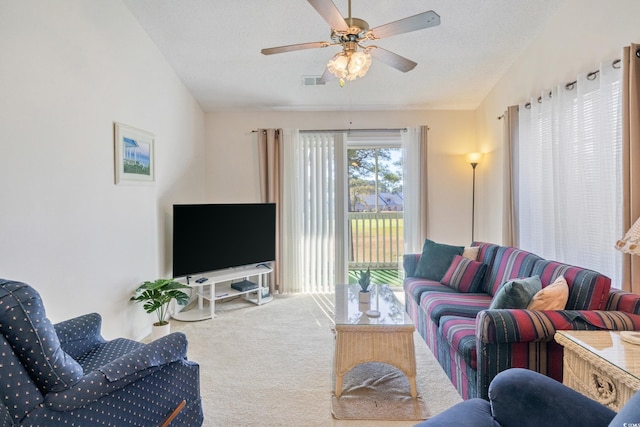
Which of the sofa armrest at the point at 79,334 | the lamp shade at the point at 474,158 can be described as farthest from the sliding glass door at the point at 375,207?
the sofa armrest at the point at 79,334

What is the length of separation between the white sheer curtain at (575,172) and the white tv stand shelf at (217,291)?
305 cm

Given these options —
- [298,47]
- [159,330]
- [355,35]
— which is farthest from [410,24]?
[159,330]

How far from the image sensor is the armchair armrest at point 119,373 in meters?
1.27

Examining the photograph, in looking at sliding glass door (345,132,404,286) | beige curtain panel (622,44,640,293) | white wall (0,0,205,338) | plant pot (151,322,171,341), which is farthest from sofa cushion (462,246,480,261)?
white wall (0,0,205,338)

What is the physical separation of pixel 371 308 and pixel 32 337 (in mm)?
1989

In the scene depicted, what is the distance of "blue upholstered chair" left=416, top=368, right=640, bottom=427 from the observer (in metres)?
1.08

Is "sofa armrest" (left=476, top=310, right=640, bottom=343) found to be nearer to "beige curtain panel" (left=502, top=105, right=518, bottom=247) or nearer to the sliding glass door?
"beige curtain panel" (left=502, top=105, right=518, bottom=247)

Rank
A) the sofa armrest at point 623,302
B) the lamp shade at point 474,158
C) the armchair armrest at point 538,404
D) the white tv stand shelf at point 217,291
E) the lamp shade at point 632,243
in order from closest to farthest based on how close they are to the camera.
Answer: the armchair armrest at point 538,404, the lamp shade at point 632,243, the sofa armrest at point 623,302, the white tv stand shelf at point 217,291, the lamp shade at point 474,158

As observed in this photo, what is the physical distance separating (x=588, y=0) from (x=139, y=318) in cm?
460

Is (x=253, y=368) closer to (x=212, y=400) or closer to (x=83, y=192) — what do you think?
(x=212, y=400)

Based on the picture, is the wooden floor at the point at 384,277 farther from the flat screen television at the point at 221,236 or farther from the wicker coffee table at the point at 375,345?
the wicker coffee table at the point at 375,345

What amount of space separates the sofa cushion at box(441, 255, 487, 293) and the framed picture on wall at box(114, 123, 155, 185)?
10.1 feet

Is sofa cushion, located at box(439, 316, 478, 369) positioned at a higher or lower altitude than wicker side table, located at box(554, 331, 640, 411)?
lower

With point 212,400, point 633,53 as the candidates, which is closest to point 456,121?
point 633,53
